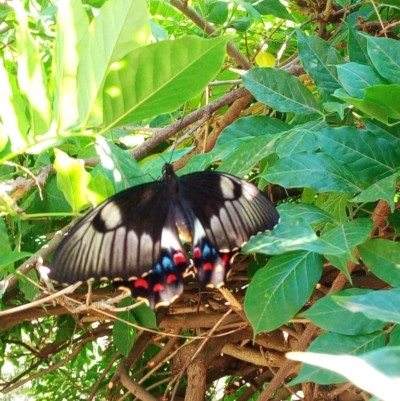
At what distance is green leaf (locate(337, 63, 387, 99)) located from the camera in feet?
2.49

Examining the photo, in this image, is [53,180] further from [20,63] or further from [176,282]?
[20,63]

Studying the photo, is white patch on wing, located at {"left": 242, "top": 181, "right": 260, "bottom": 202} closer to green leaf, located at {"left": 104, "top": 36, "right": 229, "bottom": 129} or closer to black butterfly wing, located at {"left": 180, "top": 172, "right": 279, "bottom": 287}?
black butterfly wing, located at {"left": 180, "top": 172, "right": 279, "bottom": 287}

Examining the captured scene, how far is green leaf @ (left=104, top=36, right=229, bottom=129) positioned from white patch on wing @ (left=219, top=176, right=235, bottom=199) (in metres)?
0.19

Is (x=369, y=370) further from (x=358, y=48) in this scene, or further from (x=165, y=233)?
(x=358, y=48)

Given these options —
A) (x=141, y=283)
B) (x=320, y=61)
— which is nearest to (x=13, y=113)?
(x=141, y=283)

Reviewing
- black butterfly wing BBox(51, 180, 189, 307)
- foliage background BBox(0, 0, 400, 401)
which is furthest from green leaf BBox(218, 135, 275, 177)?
black butterfly wing BBox(51, 180, 189, 307)

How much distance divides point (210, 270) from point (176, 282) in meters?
0.05

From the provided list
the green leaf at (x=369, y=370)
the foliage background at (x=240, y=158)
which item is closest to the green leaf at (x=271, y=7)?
the foliage background at (x=240, y=158)

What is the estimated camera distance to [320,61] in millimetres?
870

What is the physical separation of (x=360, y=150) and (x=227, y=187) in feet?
0.57

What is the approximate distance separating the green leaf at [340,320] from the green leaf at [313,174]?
0.43 ft

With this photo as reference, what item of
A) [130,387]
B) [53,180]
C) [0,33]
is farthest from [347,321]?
[0,33]

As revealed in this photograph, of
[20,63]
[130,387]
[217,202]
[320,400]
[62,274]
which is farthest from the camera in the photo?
[130,387]

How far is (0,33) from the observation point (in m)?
1.20
